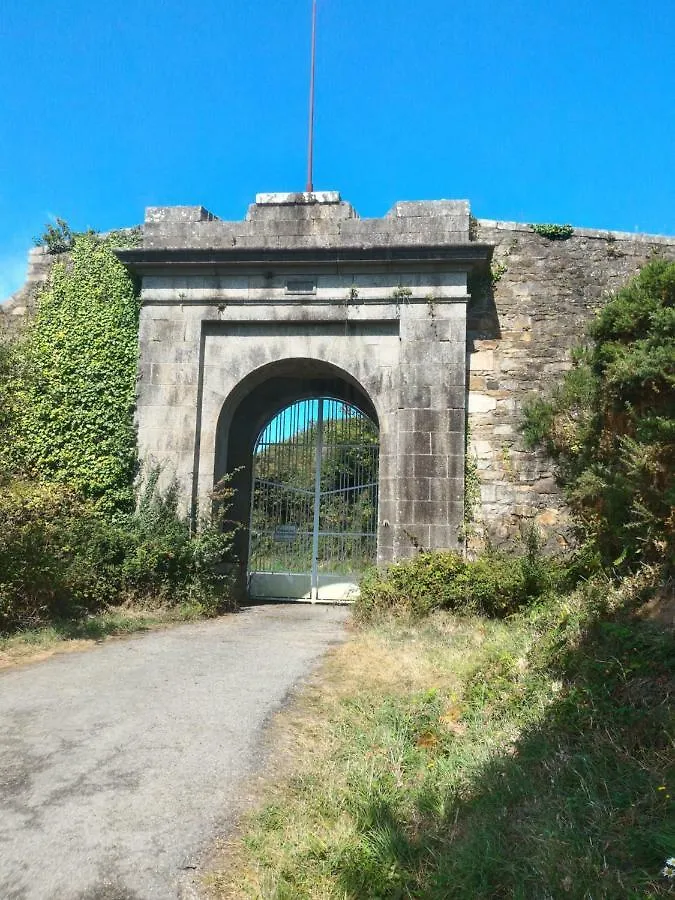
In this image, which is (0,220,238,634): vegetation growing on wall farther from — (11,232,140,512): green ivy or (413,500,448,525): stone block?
(413,500,448,525): stone block

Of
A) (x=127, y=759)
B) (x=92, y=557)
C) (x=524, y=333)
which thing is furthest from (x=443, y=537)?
(x=127, y=759)

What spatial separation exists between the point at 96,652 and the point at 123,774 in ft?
10.4

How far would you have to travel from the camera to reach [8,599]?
7.39 metres

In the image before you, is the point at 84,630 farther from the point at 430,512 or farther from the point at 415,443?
the point at 415,443

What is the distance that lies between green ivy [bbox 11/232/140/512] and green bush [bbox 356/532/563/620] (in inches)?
155

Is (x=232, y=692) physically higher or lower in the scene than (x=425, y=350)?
lower

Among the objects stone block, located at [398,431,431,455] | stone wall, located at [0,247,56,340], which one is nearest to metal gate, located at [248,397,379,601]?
stone block, located at [398,431,431,455]

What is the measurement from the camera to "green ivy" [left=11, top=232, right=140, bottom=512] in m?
10.1

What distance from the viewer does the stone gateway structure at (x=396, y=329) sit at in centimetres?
991

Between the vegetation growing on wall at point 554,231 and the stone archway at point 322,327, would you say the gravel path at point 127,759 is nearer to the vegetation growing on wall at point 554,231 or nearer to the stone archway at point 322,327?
the stone archway at point 322,327

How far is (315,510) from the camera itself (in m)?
12.2

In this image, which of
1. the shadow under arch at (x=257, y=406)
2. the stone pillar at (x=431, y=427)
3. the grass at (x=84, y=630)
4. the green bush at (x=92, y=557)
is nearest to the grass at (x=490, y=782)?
the grass at (x=84, y=630)

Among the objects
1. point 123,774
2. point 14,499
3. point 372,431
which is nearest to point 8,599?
point 14,499

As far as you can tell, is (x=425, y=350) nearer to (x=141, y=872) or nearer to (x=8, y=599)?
(x=8, y=599)
